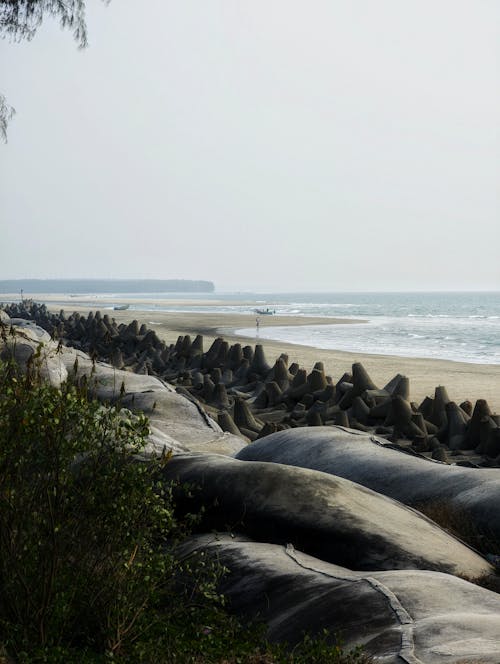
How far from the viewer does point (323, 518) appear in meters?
6.27

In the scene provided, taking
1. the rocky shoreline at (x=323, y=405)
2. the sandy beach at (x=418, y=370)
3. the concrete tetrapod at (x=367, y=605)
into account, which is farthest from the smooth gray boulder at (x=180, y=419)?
the sandy beach at (x=418, y=370)

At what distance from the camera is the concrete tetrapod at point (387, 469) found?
23.8ft

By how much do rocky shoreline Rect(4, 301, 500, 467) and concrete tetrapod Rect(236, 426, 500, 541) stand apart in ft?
2.06

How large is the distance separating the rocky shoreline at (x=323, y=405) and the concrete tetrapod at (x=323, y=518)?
1.56m

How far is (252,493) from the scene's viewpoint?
6578 millimetres

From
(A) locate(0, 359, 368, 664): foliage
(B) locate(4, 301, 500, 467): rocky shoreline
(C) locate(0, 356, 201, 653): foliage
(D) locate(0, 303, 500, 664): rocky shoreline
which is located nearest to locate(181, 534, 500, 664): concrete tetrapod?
(D) locate(0, 303, 500, 664): rocky shoreline

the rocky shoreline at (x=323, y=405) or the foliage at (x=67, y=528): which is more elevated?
the foliage at (x=67, y=528)

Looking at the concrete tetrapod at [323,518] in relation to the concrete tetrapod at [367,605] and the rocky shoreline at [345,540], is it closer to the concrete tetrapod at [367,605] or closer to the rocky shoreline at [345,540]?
the rocky shoreline at [345,540]

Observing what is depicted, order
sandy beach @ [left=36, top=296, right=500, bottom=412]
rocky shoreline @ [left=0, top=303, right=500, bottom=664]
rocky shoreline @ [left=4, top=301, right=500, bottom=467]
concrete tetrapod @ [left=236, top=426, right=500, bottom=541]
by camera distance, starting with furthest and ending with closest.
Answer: sandy beach @ [left=36, top=296, right=500, bottom=412] < rocky shoreline @ [left=4, top=301, right=500, bottom=467] < concrete tetrapod @ [left=236, top=426, right=500, bottom=541] < rocky shoreline @ [left=0, top=303, right=500, bottom=664]

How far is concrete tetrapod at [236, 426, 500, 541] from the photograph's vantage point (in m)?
7.27

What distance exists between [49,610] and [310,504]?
7.96 feet

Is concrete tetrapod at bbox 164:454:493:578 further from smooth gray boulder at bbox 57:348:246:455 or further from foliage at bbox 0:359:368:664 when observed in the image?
smooth gray boulder at bbox 57:348:246:455

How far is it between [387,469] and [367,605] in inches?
142

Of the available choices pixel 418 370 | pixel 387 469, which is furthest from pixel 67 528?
pixel 418 370
